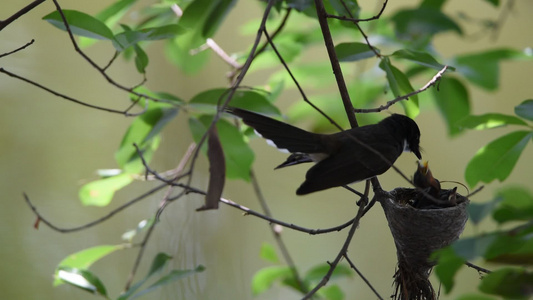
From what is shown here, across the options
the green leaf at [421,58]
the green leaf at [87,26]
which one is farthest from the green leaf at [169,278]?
the green leaf at [421,58]

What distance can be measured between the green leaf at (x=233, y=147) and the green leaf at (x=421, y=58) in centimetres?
50

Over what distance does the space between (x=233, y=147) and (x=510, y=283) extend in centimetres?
98

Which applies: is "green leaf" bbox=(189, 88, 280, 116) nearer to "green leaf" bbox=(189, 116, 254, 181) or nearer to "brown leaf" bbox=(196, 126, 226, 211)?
"green leaf" bbox=(189, 116, 254, 181)

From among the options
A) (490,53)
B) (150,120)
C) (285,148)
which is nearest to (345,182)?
(285,148)

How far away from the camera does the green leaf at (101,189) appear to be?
1.93 m

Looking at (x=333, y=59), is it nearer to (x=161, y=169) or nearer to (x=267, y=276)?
(x=267, y=276)

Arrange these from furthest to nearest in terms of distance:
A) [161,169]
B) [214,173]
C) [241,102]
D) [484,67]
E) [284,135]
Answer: [161,169], [484,67], [241,102], [284,135], [214,173]

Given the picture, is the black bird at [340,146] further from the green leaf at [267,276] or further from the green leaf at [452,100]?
the green leaf at [267,276]

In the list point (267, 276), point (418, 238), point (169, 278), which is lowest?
point (169, 278)

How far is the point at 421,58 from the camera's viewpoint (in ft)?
4.42

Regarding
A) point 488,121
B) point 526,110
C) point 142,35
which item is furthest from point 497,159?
point 142,35

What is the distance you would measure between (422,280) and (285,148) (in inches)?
17.0

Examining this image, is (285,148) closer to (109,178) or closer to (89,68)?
(109,178)

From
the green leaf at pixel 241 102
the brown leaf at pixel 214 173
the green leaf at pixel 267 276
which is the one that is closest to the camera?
the brown leaf at pixel 214 173
